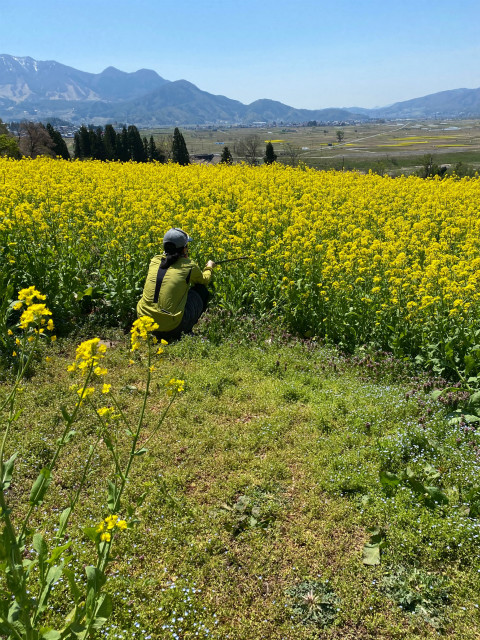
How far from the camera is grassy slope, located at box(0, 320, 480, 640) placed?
3023mm

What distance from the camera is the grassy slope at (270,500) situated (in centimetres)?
302

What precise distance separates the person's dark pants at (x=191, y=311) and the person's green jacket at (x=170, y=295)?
0.19 m

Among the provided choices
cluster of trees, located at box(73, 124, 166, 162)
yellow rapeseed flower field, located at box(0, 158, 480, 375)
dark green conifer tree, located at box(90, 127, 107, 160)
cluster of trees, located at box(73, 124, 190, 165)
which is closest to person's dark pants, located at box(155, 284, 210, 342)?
yellow rapeseed flower field, located at box(0, 158, 480, 375)

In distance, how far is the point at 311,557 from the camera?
344cm

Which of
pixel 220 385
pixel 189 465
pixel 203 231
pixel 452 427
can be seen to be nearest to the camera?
pixel 189 465

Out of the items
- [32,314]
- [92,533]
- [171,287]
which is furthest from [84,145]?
[92,533]

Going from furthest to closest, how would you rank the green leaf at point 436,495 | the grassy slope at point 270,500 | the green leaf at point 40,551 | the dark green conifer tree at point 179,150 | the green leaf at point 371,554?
the dark green conifer tree at point 179,150 → the green leaf at point 436,495 → the green leaf at point 371,554 → the grassy slope at point 270,500 → the green leaf at point 40,551

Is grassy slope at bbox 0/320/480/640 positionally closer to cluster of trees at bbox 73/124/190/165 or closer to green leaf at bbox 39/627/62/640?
green leaf at bbox 39/627/62/640

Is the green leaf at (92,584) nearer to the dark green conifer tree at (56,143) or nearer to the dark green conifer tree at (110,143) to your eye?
the dark green conifer tree at (110,143)

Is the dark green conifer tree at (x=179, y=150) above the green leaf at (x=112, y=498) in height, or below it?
above

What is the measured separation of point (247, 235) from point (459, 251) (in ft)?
15.5

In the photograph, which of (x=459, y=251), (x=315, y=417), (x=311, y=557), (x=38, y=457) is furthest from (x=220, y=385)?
(x=459, y=251)

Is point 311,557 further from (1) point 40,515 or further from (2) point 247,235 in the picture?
(2) point 247,235

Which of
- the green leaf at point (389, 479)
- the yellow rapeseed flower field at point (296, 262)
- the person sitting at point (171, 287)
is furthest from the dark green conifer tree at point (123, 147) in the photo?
the green leaf at point (389, 479)
